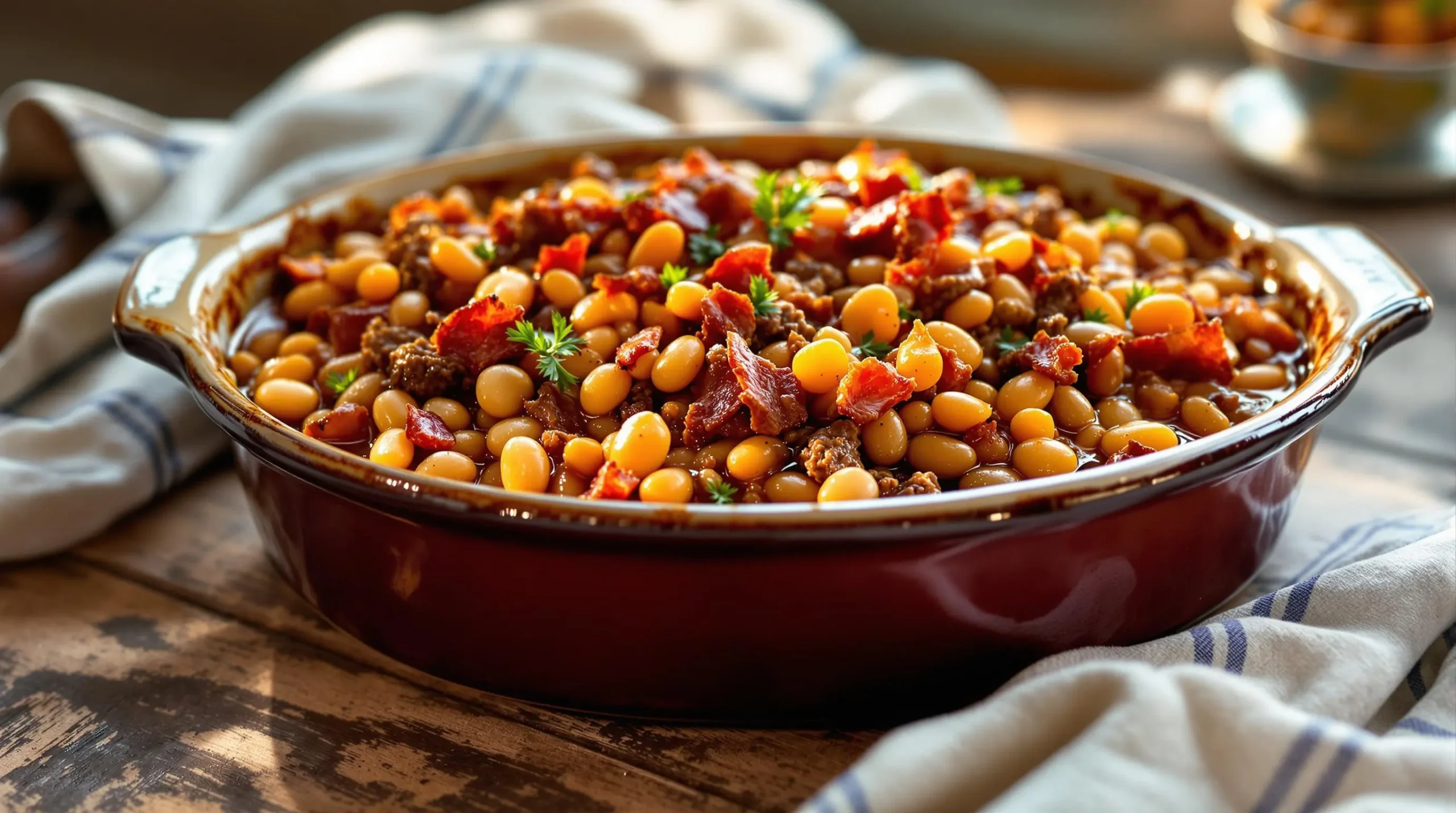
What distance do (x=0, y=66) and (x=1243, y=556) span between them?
15.6 ft

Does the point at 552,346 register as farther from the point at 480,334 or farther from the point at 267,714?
the point at 267,714

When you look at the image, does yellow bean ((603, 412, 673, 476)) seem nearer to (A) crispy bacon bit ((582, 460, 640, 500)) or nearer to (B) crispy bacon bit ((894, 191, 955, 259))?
(A) crispy bacon bit ((582, 460, 640, 500))

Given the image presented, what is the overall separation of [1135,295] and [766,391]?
63 centimetres

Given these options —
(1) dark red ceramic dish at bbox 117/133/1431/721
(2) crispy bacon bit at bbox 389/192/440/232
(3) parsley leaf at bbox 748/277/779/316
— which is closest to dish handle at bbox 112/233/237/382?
(1) dark red ceramic dish at bbox 117/133/1431/721

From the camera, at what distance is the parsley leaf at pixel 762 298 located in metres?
1.65

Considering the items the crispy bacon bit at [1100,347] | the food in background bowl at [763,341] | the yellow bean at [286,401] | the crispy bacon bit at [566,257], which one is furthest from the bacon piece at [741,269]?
the yellow bean at [286,401]

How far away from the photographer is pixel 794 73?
3.04 meters

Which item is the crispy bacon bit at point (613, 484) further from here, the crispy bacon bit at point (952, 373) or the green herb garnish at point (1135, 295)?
the green herb garnish at point (1135, 295)

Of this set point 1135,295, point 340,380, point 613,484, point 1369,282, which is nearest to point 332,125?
point 340,380

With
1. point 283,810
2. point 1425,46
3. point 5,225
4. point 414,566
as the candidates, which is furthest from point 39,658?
point 1425,46

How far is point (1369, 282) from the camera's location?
5.67ft

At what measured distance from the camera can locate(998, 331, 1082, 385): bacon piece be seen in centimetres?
162

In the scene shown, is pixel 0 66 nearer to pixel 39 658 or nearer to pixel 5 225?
pixel 5 225

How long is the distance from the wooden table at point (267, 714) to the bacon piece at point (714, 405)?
1.13ft
